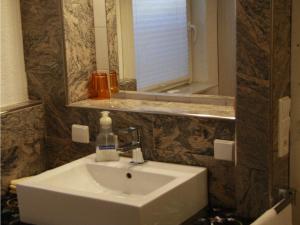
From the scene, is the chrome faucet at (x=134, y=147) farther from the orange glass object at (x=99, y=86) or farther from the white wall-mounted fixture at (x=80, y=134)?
the orange glass object at (x=99, y=86)

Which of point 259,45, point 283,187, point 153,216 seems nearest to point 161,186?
point 153,216

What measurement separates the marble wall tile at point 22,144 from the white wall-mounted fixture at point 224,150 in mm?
885

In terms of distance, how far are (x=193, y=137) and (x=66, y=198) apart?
0.54 metres

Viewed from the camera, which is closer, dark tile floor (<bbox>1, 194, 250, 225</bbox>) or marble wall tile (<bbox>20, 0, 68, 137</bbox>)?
dark tile floor (<bbox>1, 194, 250, 225</bbox>)

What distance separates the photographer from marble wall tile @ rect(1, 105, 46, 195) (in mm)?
2166

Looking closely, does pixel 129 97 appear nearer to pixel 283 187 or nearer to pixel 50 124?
pixel 50 124

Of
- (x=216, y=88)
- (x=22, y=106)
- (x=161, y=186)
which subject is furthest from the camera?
(x=22, y=106)

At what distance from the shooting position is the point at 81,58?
7.75ft

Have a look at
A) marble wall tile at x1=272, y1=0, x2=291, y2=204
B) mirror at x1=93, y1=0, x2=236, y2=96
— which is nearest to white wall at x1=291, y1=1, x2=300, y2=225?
marble wall tile at x1=272, y1=0, x2=291, y2=204

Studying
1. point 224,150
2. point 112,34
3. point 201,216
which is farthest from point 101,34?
point 201,216

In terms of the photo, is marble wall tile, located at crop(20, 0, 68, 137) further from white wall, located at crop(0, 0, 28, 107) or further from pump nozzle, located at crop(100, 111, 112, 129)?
pump nozzle, located at crop(100, 111, 112, 129)

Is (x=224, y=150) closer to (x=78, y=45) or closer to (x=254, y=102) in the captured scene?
(x=254, y=102)

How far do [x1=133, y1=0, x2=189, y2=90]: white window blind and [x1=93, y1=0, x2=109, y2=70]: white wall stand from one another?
0.16 meters

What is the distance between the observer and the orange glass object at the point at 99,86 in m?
2.38
